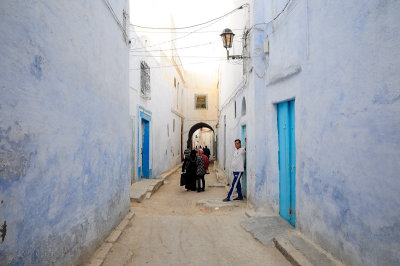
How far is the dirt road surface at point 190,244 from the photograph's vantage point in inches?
149

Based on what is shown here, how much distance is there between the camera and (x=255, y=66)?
20.9ft

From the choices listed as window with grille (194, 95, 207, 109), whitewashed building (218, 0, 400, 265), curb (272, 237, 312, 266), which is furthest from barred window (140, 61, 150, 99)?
window with grille (194, 95, 207, 109)

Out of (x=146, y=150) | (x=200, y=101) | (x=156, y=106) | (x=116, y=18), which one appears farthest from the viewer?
(x=200, y=101)

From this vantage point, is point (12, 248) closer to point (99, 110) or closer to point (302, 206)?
point (99, 110)

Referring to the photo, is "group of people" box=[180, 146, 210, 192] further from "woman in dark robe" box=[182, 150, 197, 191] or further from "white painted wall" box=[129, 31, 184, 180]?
"white painted wall" box=[129, 31, 184, 180]

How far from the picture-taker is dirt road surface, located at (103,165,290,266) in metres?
3.78

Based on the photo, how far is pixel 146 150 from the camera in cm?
1132

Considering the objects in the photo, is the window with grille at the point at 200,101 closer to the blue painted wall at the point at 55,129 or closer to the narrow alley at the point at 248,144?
the narrow alley at the point at 248,144

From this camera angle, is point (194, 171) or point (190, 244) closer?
point (190, 244)

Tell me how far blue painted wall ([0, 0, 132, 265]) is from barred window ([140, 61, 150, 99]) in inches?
224

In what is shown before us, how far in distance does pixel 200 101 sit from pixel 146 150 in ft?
43.0

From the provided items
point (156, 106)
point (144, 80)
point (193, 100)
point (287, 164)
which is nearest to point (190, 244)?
point (287, 164)

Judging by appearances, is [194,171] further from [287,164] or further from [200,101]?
[200,101]

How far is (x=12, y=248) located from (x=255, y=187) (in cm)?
490
